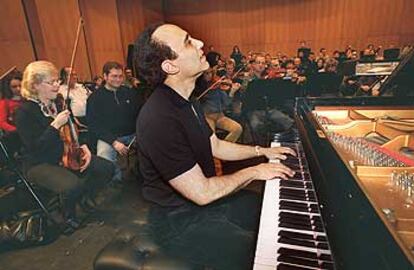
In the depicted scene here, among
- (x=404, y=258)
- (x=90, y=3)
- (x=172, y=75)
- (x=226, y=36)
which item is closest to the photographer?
(x=404, y=258)

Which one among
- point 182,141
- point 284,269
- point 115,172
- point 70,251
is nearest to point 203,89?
point 115,172

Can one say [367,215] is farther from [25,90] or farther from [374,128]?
[25,90]

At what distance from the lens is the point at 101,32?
483 centimetres

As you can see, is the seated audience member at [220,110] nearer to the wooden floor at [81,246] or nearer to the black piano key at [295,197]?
the wooden floor at [81,246]

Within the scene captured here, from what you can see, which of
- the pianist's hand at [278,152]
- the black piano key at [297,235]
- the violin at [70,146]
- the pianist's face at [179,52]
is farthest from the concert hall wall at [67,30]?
the black piano key at [297,235]

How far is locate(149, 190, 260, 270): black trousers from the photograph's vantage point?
49.8 inches

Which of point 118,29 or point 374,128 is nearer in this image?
point 374,128

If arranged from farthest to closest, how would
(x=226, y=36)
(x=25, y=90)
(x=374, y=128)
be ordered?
(x=226, y=36), (x=25, y=90), (x=374, y=128)

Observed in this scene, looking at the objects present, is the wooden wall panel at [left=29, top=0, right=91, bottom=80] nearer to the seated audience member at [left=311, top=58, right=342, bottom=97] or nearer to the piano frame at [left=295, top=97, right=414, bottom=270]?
the piano frame at [left=295, top=97, right=414, bottom=270]

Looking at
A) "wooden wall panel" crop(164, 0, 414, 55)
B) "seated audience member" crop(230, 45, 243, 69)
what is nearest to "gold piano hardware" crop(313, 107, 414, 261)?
"seated audience member" crop(230, 45, 243, 69)

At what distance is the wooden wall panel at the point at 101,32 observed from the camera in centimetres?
448

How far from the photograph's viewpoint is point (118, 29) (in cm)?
531

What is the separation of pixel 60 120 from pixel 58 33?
→ 170 centimetres

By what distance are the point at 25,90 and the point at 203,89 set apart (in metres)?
2.70
